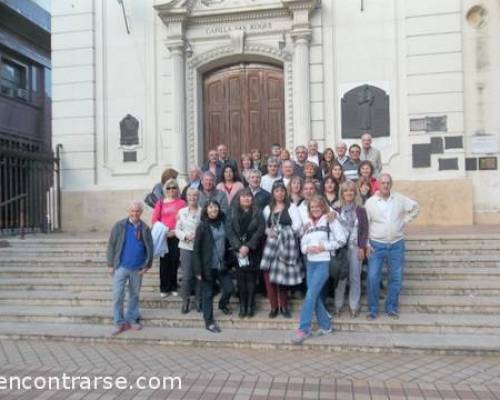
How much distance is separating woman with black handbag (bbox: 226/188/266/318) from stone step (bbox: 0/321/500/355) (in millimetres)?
482

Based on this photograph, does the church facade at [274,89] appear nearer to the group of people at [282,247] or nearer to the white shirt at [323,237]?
the group of people at [282,247]

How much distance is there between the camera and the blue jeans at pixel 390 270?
6.68 m

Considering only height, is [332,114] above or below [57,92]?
below

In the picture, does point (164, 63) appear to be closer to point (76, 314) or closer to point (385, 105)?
point (385, 105)

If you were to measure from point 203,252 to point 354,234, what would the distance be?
6.26 feet

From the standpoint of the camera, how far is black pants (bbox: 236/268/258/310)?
6.91 m

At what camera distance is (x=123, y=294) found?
688cm

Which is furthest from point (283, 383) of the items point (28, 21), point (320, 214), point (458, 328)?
point (28, 21)

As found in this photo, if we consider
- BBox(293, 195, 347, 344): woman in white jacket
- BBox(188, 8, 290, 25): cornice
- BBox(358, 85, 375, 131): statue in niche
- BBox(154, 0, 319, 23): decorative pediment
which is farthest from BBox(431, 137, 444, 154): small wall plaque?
BBox(293, 195, 347, 344): woman in white jacket

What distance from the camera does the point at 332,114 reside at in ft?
39.3

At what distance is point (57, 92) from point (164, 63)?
9.21ft

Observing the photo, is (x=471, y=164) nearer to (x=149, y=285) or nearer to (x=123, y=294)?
(x=149, y=285)

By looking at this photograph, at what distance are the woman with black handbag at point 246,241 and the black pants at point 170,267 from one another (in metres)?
1.09

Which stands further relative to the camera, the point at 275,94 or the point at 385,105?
the point at 275,94
